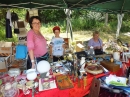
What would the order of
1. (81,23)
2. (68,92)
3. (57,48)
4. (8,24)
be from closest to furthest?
(68,92)
(57,48)
(8,24)
(81,23)

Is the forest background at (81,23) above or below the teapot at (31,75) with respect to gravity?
above

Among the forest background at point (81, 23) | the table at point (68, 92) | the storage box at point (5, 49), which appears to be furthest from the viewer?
the forest background at point (81, 23)

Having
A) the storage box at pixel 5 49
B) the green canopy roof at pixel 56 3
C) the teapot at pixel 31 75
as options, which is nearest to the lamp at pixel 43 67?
the teapot at pixel 31 75

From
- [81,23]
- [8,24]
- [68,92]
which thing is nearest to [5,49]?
[8,24]

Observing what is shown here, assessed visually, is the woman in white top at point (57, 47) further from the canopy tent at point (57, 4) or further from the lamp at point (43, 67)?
the canopy tent at point (57, 4)

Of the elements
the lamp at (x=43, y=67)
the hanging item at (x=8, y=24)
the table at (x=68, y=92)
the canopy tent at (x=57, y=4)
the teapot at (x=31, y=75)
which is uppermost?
the canopy tent at (x=57, y=4)

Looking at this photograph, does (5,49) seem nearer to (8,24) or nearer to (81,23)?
(8,24)

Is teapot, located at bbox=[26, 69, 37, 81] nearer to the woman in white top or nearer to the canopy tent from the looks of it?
the woman in white top

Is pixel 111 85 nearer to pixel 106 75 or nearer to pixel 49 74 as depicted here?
pixel 106 75

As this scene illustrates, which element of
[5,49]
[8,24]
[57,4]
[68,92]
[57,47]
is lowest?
[68,92]

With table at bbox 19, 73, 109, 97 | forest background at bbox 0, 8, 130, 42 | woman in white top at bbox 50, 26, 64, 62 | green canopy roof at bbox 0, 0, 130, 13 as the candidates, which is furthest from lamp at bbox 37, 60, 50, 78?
forest background at bbox 0, 8, 130, 42

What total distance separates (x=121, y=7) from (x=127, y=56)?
9.76 feet

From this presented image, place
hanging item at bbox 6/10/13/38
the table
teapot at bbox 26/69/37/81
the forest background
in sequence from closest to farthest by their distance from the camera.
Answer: the table, teapot at bbox 26/69/37/81, hanging item at bbox 6/10/13/38, the forest background

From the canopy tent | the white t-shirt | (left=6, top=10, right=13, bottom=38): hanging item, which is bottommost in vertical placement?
the white t-shirt
